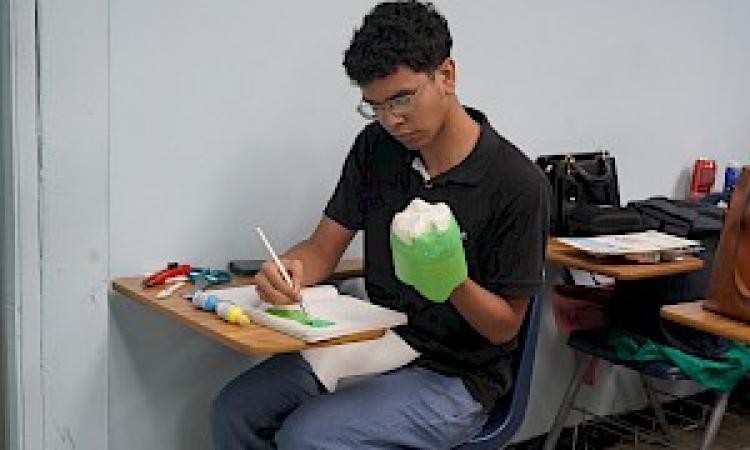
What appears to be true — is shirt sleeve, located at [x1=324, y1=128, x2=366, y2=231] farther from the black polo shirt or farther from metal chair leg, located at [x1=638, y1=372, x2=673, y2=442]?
metal chair leg, located at [x1=638, y1=372, x2=673, y2=442]

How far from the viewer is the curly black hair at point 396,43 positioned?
4.62ft

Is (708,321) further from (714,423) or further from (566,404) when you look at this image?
(566,404)

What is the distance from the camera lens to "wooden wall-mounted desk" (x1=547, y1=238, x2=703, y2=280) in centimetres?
192

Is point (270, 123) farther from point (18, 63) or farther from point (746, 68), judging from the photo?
point (746, 68)

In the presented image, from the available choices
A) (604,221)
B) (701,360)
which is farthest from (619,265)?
(701,360)

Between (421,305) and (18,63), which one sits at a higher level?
(18,63)

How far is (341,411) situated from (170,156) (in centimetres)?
69

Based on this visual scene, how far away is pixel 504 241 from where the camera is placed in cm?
152

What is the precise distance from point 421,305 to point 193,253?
21.5 inches

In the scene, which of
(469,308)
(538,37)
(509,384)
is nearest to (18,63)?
(469,308)

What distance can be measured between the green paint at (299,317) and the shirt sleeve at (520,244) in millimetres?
340

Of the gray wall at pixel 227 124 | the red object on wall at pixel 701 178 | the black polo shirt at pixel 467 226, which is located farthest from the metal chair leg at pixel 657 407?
the black polo shirt at pixel 467 226

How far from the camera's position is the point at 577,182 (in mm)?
2328

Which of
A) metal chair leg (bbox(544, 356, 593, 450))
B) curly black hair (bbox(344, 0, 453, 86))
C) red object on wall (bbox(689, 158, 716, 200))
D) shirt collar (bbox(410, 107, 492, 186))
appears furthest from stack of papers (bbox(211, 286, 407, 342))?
red object on wall (bbox(689, 158, 716, 200))
